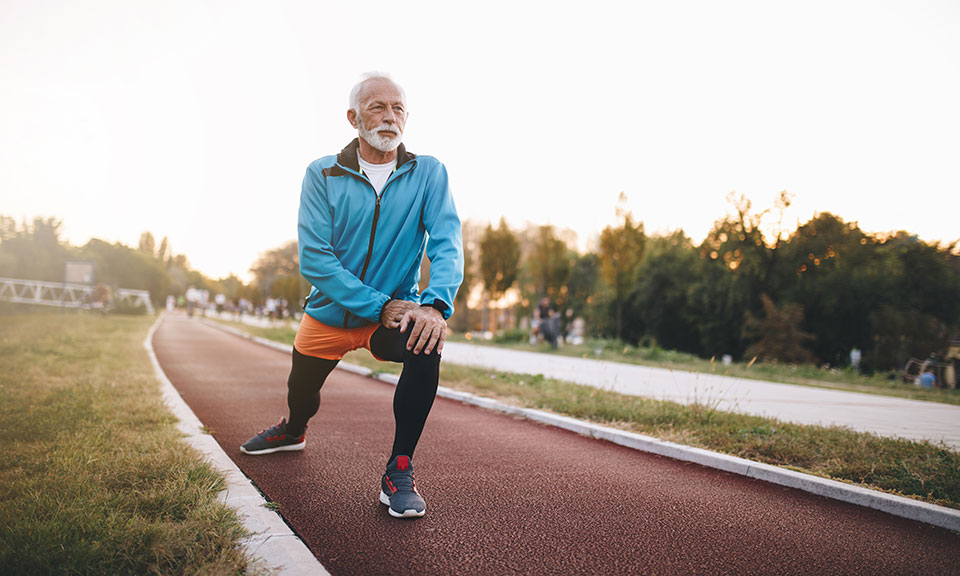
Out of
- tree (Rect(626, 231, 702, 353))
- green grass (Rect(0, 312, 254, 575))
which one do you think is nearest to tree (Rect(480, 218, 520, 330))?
tree (Rect(626, 231, 702, 353))

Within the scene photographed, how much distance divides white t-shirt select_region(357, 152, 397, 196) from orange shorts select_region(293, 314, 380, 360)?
73 centimetres

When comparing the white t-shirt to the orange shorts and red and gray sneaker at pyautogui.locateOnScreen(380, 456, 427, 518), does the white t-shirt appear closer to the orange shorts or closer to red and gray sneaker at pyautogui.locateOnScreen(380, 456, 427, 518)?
the orange shorts

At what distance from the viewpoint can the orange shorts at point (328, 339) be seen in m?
2.91

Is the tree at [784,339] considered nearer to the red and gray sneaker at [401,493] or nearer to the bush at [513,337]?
the bush at [513,337]

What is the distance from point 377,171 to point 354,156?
140 millimetres

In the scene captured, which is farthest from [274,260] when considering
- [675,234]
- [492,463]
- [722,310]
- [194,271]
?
[492,463]

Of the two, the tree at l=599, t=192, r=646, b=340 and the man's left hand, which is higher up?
the tree at l=599, t=192, r=646, b=340

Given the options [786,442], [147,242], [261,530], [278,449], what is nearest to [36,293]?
[278,449]

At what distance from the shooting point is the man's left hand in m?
2.49

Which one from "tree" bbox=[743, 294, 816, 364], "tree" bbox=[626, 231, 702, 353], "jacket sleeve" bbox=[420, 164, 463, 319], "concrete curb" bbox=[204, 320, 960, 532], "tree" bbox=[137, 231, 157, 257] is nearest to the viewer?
"jacket sleeve" bbox=[420, 164, 463, 319]

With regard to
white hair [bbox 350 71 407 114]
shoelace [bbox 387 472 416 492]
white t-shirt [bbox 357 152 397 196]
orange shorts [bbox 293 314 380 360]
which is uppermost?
white hair [bbox 350 71 407 114]

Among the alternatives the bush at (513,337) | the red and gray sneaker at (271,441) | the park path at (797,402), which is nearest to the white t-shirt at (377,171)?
the red and gray sneaker at (271,441)

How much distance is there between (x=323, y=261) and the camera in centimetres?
270

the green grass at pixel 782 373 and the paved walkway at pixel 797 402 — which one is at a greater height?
the green grass at pixel 782 373
